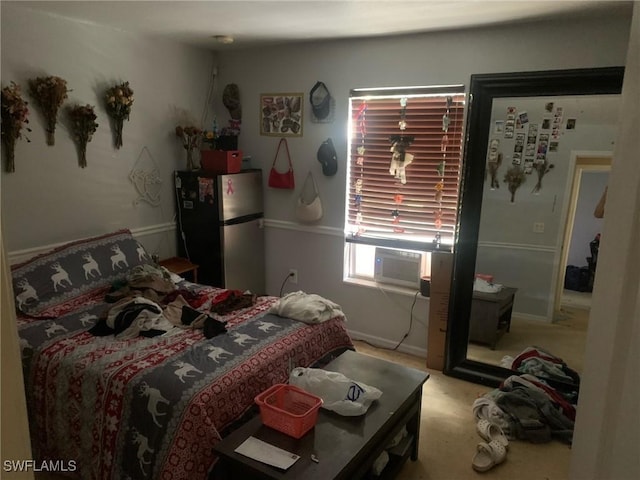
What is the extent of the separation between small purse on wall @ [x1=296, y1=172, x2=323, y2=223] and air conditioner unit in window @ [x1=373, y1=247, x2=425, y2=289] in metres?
0.59

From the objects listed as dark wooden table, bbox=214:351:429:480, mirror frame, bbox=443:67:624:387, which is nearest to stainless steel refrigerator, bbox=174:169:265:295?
dark wooden table, bbox=214:351:429:480

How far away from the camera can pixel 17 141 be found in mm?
2812

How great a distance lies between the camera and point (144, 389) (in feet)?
6.54

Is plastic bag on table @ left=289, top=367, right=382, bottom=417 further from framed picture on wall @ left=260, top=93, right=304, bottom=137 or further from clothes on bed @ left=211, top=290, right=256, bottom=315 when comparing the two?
framed picture on wall @ left=260, top=93, right=304, bottom=137

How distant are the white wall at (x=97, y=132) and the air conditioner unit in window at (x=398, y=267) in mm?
1781

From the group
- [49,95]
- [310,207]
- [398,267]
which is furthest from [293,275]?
[49,95]

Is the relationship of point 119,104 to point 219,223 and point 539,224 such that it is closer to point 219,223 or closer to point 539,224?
point 219,223

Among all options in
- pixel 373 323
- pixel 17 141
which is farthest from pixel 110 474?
pixel 373 323

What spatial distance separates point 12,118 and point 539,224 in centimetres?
337

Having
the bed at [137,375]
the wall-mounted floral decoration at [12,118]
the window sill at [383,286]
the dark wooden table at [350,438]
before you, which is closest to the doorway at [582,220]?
the window sill at [383,286]

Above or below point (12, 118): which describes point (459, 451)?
below

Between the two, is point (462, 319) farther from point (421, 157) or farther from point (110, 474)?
point (110, 474)

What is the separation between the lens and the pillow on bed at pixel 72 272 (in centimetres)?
268

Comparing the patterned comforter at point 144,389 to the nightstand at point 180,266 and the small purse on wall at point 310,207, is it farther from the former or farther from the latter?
the small purse on wall at point 310,207
